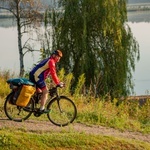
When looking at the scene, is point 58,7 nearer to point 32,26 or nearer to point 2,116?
point 32,26

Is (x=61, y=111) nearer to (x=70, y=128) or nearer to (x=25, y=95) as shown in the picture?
(x=70, y=128)

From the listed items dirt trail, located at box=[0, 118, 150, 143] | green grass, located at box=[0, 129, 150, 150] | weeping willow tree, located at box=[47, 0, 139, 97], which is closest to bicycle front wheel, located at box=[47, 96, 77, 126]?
dirt trail, located at box=[0, 118, 150, 143]

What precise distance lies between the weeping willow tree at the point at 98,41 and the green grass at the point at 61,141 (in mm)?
13909

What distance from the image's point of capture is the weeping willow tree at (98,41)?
2227 centimetres

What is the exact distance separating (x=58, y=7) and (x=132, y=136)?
15.3 m

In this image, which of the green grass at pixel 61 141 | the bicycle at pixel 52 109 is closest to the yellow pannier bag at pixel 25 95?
the bicycle at pixel 52 109

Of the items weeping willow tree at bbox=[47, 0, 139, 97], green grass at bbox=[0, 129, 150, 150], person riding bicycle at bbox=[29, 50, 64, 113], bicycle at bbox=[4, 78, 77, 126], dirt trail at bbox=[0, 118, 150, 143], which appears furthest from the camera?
weeping willow tree at bbox=[47, 0, 139, 97]

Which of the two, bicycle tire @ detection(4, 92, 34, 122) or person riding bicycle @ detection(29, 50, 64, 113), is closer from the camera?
person riding bicycle @ detection(29, 50, 64, 113)

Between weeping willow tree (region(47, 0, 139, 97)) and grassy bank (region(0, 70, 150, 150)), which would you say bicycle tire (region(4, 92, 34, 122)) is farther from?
weeping willow tree (region(47, 0, 139, 97))

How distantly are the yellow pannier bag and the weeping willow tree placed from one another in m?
13.4

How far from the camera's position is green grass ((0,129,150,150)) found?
7.38 meters

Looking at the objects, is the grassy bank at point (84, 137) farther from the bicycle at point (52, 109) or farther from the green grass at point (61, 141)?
the bicycle at point (52, 109)

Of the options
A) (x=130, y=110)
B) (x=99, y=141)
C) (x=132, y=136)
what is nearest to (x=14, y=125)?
(x=99, y=141)

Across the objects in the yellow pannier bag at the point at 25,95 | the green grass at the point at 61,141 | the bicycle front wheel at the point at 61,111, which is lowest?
the green grass at the point at 61,141
